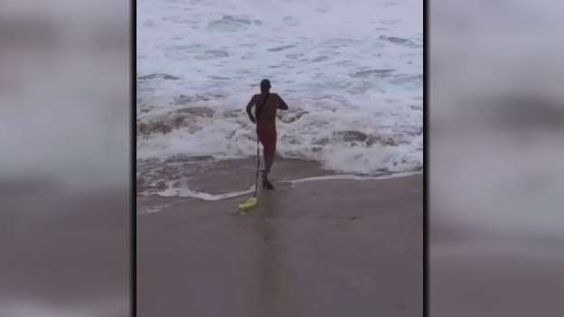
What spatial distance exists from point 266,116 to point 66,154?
1186 mm

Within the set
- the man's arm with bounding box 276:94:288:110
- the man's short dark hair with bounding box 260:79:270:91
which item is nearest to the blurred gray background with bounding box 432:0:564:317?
the man's arm with bounding box 276:94:288:110

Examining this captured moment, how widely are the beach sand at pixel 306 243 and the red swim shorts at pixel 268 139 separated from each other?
0.11 meters

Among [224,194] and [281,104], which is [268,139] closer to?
[281,104]

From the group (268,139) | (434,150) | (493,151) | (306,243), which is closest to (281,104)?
(268,139)

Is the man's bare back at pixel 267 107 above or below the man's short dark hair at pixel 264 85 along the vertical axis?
below

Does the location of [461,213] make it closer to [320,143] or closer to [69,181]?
[320,143]

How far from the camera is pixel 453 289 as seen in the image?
4.36 m

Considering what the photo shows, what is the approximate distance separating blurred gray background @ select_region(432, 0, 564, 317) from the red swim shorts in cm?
90

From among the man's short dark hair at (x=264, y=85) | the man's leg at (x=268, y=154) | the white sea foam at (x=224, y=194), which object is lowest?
the white sea foam at (x=224, y=194)

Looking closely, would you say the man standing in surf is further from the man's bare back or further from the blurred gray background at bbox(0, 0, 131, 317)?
the blurred gray background at bbox(0, 0, 131, 317)

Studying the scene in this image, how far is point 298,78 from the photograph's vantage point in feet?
14.1

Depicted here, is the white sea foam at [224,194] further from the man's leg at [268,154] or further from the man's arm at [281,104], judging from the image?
the man's arm at [281,104]

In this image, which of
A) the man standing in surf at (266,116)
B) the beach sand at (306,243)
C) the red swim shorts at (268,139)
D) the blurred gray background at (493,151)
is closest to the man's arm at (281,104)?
the man standing in surf at (266,116)

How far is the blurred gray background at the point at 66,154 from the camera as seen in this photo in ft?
14.2
